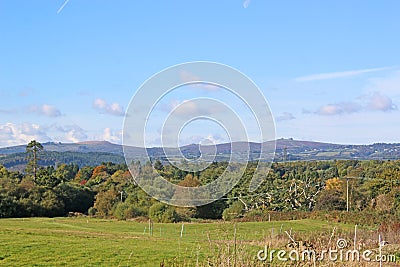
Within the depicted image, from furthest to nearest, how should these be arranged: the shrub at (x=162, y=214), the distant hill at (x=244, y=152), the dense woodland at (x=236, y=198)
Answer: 1. the dense woodland at (x=236, y=198)
2. the shrub at (x=162, y=214)
3. the distant hill at (x=244, y=152)

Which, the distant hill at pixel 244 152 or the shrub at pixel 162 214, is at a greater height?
the distant hill at pixel 244 152

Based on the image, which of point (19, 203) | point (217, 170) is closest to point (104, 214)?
point (19, 203)

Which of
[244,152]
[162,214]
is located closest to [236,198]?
[162,214]

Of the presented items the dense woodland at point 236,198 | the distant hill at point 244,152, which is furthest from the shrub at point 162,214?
the distant hill at point 244,152

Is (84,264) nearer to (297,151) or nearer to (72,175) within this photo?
(297,151)

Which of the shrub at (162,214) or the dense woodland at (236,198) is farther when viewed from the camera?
the dense woodland at (236,198)

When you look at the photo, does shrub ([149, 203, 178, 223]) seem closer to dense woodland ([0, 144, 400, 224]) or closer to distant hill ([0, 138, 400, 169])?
dense woodland ([0, 144, 400, 224])

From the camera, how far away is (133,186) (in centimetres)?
6938

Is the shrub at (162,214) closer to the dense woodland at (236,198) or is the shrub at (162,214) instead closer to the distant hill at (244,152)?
the dense woodland at (236,198)

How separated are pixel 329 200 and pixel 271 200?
9689 millimetres

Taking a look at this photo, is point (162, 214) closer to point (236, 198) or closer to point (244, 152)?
point (236, 198)

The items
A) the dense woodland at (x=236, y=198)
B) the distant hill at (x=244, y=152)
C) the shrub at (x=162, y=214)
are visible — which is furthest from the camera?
the dense woodland at (x=236, y=198)

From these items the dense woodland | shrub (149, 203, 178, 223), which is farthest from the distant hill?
shrub (149, 203, 178, 223)

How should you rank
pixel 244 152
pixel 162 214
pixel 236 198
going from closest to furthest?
pixel 244 152 → pixel 162 214 → pixel 236 198
